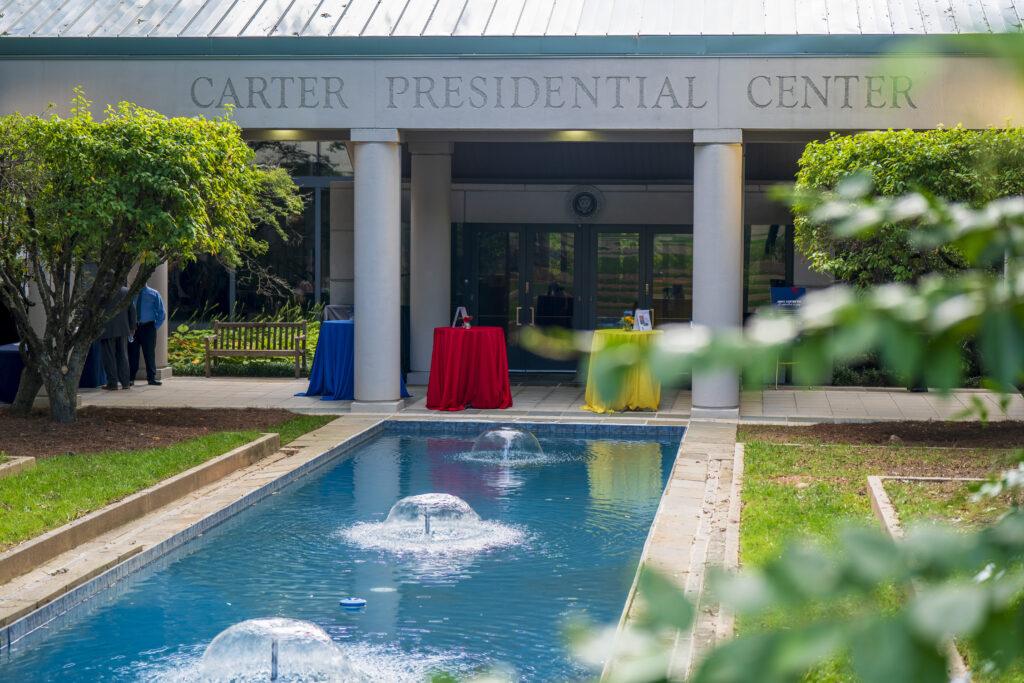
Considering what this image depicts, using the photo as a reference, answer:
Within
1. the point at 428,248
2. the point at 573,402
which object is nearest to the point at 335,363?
the point at 428,248

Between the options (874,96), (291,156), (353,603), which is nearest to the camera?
(353,603)

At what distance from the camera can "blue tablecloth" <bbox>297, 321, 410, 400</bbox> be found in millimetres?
15445

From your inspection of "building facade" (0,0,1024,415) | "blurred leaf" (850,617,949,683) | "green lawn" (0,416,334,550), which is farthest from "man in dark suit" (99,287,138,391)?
"blurred leaf" (850,617,949,683)

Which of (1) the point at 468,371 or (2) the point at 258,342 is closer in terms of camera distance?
(1) the point at 468,371

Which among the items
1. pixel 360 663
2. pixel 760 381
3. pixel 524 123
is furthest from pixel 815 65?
pixel 760 381

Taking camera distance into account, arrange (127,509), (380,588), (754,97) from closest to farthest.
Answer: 1. (380,588)
2. (127,509)
3. (754,97)

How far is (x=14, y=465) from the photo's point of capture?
9.20m

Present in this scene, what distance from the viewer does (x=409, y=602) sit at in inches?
259

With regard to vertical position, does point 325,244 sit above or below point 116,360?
above

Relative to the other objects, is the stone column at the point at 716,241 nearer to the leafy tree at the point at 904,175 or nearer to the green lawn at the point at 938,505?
the leafy tree at the point at 904,175

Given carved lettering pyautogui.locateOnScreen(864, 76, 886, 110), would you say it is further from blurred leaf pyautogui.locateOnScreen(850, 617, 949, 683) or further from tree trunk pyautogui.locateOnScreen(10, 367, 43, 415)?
blurred leaf pyautogui.locateOnScreen(850, 617, 949, 683)

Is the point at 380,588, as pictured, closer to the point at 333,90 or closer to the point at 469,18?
the point at 333,90

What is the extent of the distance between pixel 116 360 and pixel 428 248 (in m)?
4.53

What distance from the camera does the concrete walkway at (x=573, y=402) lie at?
46.3 feet
